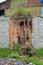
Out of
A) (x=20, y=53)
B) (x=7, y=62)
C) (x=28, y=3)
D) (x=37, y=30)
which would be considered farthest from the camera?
(x=28, y=3)

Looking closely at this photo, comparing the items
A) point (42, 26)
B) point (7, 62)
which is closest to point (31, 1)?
point (42, 26)

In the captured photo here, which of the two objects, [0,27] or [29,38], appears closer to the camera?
[29,38]

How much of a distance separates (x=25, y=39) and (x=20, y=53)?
2.54 feet

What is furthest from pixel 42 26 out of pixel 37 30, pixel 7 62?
pixel 7 62

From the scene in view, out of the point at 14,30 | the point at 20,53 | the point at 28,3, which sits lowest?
the point at 20,53

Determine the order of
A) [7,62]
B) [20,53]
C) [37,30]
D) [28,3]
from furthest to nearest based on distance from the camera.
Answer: [28,3], [37,30], [20,53], [7,62]

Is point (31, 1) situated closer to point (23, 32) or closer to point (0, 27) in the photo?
point (0, 27)

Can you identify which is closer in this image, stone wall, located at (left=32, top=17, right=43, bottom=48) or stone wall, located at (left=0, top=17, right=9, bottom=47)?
stone wall, located at (left=32, top=17, right=43, bottom=48)

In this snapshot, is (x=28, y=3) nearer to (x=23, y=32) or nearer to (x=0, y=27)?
(x=0, y=27)

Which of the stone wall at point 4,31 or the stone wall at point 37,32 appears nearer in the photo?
the stone wall at point 37,32

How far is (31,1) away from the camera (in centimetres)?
2038

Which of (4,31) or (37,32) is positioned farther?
(4,31)

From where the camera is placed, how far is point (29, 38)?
13656 millimetres

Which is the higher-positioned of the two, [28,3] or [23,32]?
[28,3]
